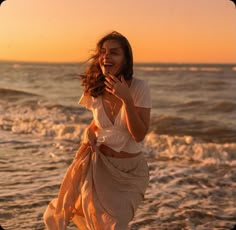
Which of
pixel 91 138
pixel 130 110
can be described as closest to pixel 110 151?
pixel 91 138

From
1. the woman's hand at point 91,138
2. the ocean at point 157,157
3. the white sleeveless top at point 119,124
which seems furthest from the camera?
the ocean at point 157,157

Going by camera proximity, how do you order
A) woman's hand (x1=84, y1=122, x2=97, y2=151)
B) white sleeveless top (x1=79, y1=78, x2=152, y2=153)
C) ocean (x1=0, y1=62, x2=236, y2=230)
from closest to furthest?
1. white sleeveless top (x1=79, y1=78, x2=152, y2=153)
2. woman's hand (x1=84, y1=122, x2=97, y2=151)
3. ocean (x1=0, y1=62, x2=236, y2=230)

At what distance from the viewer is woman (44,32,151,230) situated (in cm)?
273

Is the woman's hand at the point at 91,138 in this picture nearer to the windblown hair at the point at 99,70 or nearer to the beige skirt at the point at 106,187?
the beige skirt at the point at 106,187

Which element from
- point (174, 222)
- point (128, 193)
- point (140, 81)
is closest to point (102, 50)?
point (140, 81)

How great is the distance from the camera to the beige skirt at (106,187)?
110 inches

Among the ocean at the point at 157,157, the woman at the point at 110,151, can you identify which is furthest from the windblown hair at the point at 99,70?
the ocean at the point at 157,157

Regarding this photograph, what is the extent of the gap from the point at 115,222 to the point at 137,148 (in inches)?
18.3

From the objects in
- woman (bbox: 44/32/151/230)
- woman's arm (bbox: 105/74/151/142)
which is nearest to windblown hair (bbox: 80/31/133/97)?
woman (bbox: 44/32/151/230)

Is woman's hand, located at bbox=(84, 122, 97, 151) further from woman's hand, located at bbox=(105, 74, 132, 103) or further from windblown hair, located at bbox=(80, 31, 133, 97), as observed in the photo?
woman's hand, located at bbox=(105, 74, 132, 103)

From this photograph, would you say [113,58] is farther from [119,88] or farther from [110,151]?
[110,151]

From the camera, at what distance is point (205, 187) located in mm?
6605

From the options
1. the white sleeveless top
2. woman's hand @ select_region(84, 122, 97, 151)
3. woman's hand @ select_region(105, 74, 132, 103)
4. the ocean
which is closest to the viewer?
woman's hand @ select_region(105, 74, 132, 103)

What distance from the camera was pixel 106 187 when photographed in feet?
9.27
